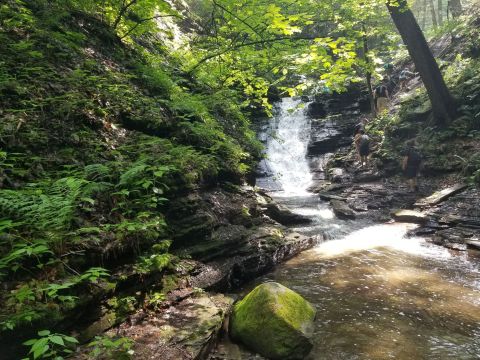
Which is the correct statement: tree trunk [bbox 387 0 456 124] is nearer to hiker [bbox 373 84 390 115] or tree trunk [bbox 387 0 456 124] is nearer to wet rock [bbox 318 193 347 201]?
wet rock [bbox 318 193 347 201]

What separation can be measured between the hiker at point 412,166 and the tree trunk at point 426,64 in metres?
2.40

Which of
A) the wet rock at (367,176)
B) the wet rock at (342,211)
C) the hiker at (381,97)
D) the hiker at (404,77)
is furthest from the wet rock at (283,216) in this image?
the hiker at (404,77)

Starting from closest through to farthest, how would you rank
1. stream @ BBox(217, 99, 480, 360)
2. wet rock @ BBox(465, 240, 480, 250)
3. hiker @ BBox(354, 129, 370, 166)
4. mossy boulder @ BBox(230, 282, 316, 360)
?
mossy boulder @ BBox(230, 282, 316, 360)
stream @ BBox(217, 99, 480, 360)
wet rock @ BBox(465, 240, 480, 250)
hiker @ BBox(354, 129, 370, 166)

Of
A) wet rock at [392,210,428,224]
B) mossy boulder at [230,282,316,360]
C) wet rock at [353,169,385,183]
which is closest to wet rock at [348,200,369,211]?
wet rock at [392,210,428,224]

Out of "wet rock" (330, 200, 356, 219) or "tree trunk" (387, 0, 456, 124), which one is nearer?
"wet rock" (330, 200, 356, 219)

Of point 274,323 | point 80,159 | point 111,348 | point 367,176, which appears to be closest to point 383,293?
point 274,323

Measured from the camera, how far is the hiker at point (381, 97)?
73.0 ft

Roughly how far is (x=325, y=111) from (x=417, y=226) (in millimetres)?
15611

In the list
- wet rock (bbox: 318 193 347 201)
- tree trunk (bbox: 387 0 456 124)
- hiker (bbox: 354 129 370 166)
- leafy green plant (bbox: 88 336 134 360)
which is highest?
tree trunk (bbox: 387 0 456 124)

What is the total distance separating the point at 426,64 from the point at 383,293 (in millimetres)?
12661

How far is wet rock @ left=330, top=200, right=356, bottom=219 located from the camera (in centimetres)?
1279

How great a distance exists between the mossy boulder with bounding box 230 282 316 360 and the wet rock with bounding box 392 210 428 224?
7.90 m

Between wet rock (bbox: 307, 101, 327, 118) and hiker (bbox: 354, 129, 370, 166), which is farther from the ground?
wet rock (bbox: 307, 101, 327, 118)

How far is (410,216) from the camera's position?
1170 cm
